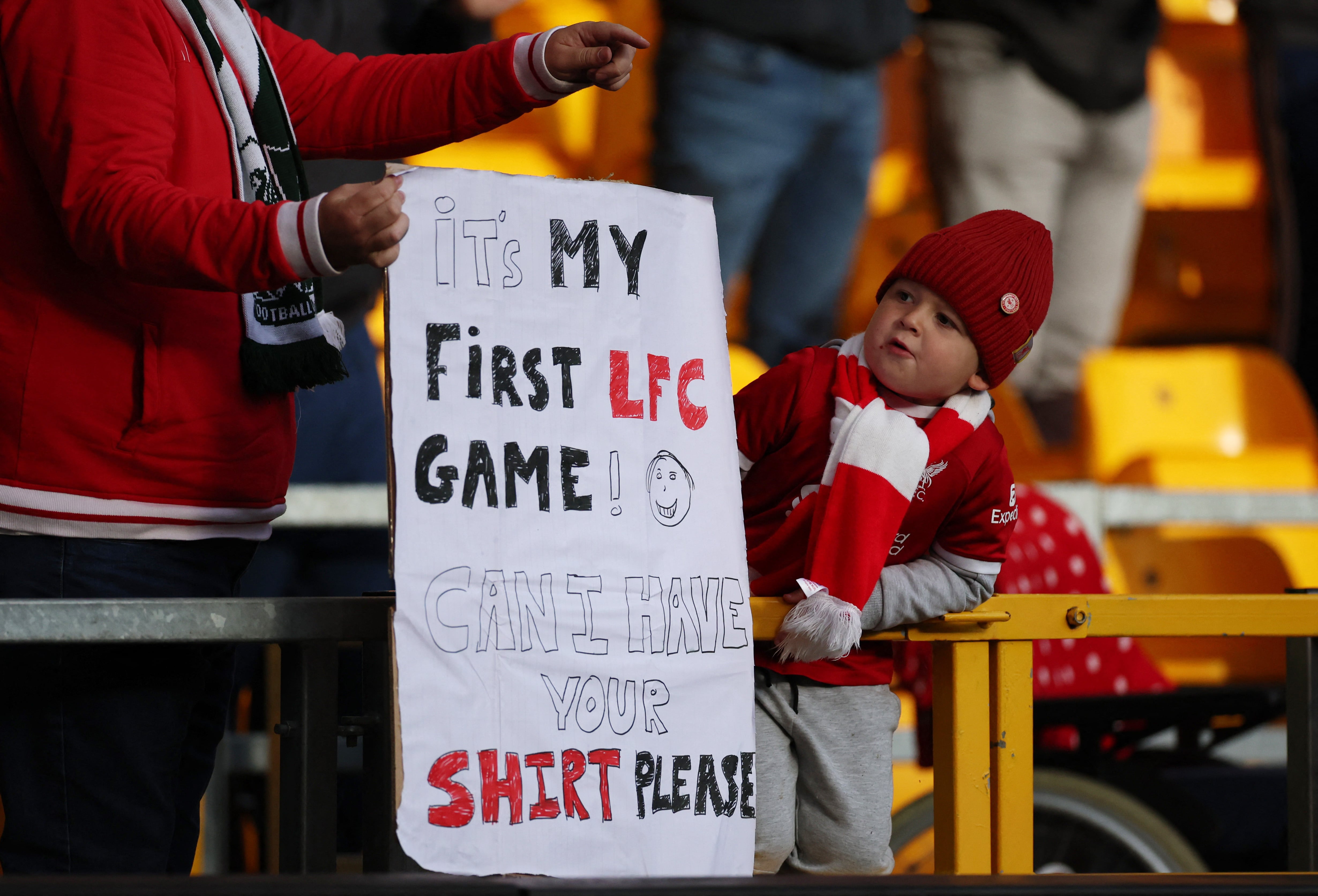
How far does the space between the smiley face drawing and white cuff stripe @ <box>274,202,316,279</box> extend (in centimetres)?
49

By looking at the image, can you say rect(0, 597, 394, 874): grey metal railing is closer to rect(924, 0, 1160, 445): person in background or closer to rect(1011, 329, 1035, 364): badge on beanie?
rect(1011, 329, 1035, 364): badge on beanie

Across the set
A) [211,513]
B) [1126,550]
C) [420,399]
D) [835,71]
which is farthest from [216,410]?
[1126,550]

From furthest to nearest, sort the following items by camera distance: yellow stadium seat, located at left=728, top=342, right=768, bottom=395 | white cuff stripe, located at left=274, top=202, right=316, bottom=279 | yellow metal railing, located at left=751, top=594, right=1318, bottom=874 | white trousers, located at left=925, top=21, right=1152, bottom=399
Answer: white trousers, located at left=925, top=21, right=1152, bottom=399 → yellow stadium seat, located at left=728, top=342, right=768, bottom=395 → yellow metal railing, located at left=751, top=594, right=1318, bottom=874 → white cuff stripe, located at left=274, top=202, right=316, bottom=279

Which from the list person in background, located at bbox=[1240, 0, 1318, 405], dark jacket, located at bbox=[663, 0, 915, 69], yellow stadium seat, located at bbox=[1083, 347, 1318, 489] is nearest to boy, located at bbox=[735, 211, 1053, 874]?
dark jacket, located at bbox=[663, 0, 915, 69]

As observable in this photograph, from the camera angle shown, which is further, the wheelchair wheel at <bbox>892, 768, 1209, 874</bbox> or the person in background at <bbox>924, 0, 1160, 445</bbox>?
the person in background at <bbox>924, 0, 1160, 445</bbox>

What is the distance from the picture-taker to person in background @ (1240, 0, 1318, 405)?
4160 mm

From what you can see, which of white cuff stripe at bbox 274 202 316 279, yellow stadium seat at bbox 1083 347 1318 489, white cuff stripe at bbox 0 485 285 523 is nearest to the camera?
white cuff stripe at bbox 274 202 316 279

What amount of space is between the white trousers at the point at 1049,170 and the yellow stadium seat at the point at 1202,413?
141 millimetres

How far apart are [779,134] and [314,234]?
236 centimetres

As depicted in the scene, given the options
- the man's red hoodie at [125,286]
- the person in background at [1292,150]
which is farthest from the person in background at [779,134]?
the man's red hoodie at [125,286]

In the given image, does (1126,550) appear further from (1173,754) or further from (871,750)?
(871,750)

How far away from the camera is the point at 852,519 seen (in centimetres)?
164

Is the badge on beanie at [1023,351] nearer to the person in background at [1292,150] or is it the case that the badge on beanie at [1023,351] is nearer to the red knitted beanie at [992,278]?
the red knitted beanie at [992,278]

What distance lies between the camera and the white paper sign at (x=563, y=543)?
1.48 meters
